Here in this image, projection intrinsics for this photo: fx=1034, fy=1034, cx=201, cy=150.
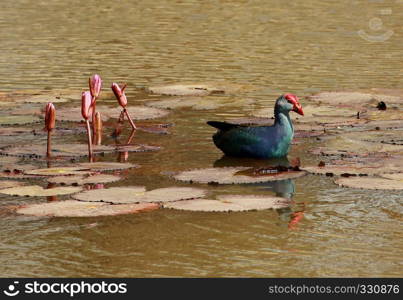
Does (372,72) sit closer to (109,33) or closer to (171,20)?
(109,33)

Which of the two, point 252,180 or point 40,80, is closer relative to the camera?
point 252,180

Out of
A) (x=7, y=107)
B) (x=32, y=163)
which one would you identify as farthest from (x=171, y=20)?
(x=32, y=163)

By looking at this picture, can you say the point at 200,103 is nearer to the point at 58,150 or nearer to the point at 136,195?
the point at 58,150

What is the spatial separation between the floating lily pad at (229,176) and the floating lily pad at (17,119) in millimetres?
3839

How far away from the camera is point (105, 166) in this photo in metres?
11.5

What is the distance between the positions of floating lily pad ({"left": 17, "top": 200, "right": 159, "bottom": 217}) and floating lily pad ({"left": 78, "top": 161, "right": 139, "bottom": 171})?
58.2 inches

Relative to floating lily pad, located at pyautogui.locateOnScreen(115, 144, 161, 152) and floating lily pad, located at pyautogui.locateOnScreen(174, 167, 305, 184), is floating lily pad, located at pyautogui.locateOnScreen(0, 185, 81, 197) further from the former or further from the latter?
floating lily pad, located at pyautogui.locateOnScreen(115, 144, 161, 152)

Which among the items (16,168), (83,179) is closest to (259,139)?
(83,179)

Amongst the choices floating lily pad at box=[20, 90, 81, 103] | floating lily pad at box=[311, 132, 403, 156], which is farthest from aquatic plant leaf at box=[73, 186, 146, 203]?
floating lily pad at box=[20, 90, 81, 103]

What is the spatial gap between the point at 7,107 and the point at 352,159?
6043 mm

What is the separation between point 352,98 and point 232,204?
20.7 ft

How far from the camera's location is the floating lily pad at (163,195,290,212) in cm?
970

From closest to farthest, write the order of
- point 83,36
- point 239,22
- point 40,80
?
point 40,80, point 83,36, point 239,22

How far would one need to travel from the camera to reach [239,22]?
1153 inches
